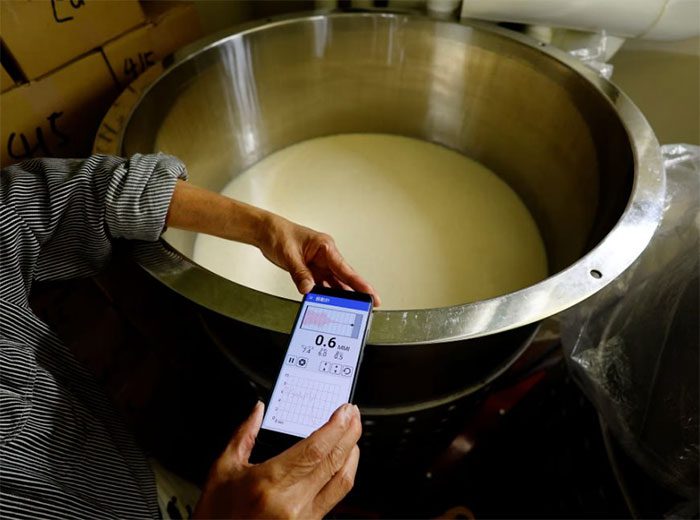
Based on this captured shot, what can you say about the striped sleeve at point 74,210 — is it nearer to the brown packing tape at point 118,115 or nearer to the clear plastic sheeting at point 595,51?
the brown packing tape at point 118,115

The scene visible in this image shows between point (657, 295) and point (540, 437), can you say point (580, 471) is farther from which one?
point (657, 295)

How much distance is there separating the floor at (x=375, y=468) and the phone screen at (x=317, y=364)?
357mm

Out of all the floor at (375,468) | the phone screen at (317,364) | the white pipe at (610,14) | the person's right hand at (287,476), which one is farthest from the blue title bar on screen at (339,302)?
the white pipe at (610,14)

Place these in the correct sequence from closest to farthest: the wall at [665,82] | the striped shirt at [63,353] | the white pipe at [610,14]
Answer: the striped shirt at [63,353] → the white pipe at [610,14] → the wall at [665,82]

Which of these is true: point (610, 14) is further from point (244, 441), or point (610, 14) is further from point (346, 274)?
point (244, 441)

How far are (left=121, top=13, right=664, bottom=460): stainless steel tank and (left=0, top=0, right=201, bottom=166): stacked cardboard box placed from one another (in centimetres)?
10

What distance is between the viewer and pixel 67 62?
72 cm

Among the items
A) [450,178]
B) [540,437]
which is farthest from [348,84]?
[540,437]

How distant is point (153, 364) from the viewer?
3.27 ft

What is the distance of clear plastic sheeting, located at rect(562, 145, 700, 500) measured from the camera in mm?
574

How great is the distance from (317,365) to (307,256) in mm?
145

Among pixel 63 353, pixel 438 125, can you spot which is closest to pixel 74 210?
pixel 63 353

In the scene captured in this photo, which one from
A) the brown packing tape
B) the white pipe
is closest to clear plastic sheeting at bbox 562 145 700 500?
the white pipe

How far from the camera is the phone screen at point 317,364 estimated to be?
0.38 meters
